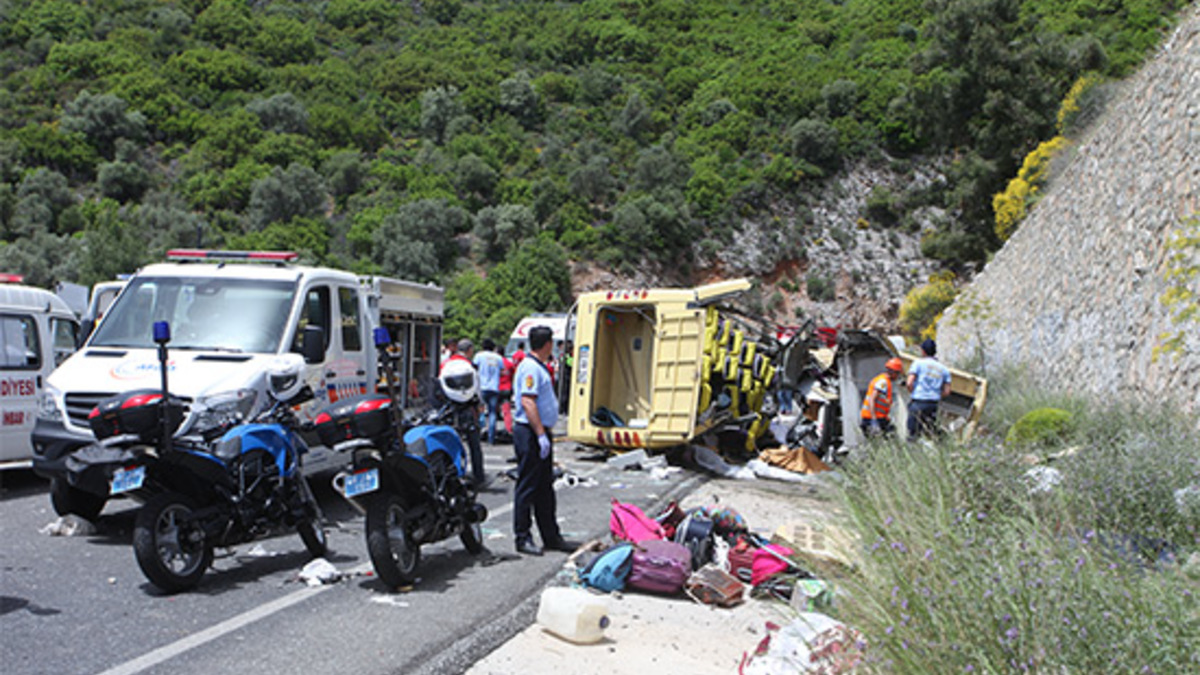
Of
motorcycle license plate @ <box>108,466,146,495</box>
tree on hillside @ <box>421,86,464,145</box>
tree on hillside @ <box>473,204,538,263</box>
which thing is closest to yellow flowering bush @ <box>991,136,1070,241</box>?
tree on hillside @ <box>473,204,538,263</box>

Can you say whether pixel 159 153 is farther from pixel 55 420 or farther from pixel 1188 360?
pixel 1188 360

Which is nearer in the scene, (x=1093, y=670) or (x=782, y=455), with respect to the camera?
(x=1093, y=670)

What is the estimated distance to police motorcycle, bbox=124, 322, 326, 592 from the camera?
623 centimetres

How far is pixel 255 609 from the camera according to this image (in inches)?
237

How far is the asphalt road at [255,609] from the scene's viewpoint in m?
5.05

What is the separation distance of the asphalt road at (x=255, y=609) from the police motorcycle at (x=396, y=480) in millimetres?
294

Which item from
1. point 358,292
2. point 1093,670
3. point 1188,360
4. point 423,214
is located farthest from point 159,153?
point 1093,670

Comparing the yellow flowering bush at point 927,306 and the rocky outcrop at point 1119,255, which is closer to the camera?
Answer: the rocky outcrop at point 1119,255

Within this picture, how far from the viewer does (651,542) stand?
6949mm

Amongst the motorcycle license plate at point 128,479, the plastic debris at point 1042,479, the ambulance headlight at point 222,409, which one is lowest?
the motorcycle license plate at point 128,479

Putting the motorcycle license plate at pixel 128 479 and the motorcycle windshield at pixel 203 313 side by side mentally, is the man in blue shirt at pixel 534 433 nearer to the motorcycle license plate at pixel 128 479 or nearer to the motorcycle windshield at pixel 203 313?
the motorcycle license plate at pixel 128 479

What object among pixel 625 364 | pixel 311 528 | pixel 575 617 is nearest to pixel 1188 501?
pixel 575 617

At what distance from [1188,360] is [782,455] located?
16.4 feet

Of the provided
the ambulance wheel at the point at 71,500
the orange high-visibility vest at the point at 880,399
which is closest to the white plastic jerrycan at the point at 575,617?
the ambulance wheel at the point at 71,500
